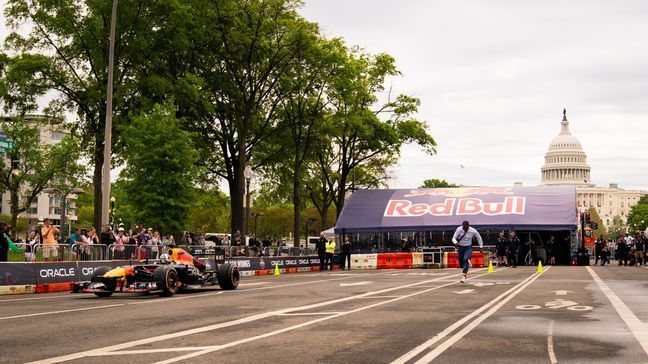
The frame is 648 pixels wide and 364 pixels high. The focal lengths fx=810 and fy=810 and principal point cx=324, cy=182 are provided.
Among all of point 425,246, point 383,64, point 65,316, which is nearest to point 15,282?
point 65,316

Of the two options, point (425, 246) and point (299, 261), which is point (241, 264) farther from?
point (425, 246)

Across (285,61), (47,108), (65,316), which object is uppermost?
(285,61)

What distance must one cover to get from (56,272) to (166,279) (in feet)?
20.8

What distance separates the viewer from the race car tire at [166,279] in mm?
19125

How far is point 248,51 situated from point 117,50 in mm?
8297

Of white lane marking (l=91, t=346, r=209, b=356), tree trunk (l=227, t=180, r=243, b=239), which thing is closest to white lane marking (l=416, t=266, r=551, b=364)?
white lane marking (l=91, t=346, r=209, b=356)

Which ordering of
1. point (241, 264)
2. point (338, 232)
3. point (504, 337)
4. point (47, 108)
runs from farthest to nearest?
1. point (338, 232)
2. point (47, 108)
3. point (241, 264)
4. point (504, 337)

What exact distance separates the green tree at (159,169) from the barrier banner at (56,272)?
1490 centimetres

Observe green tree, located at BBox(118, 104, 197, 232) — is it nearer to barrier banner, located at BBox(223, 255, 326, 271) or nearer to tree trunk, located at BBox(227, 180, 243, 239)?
barrier banner, located at BBox(223, 255, 326, 271)

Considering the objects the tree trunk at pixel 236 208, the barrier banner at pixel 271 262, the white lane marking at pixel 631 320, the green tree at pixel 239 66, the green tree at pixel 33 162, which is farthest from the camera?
the green tree at pixel 33 162

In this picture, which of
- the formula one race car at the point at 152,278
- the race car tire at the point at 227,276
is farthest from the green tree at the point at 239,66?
the formula one race car at the point at 152,278

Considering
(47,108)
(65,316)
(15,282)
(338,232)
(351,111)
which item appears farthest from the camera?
(351,111)

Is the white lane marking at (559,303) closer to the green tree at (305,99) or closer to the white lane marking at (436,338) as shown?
the white lane marking at (436,338)

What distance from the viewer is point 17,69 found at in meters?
43.1
